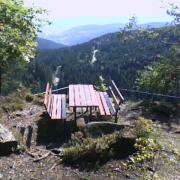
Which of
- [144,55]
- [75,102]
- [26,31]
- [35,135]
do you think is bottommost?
[144,55]

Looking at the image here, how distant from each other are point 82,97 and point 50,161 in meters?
3.42

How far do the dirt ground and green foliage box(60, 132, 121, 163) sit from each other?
8.7 inches

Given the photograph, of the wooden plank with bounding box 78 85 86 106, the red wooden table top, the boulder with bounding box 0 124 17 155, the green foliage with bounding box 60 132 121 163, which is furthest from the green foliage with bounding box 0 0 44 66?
the green foliage with bounding box 60 132 121 163

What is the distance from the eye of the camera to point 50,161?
7.99 meters

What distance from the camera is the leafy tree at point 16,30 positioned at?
8961 mm

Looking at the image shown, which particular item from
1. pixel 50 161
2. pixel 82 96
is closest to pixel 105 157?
pixel 50 161

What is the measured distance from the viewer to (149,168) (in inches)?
270

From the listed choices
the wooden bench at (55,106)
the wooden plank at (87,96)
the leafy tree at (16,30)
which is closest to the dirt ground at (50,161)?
the wooden bench at (55,106)

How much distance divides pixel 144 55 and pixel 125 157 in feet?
484

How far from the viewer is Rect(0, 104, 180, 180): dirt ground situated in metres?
6.88

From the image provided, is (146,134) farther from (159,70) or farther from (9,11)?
(159,70)

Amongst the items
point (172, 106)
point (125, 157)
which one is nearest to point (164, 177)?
point (125, 157)

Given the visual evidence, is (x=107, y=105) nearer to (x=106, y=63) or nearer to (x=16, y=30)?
(x=16, y=30)

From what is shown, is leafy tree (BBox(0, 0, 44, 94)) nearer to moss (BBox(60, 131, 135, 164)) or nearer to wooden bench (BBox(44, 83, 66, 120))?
wooden bench (BBox(44, 83, 66, 120))
